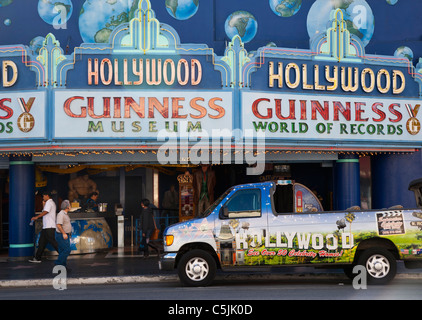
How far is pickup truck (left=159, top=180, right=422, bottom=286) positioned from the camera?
1255 cm

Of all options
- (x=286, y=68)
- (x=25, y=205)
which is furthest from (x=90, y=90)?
(x=286, y=68)

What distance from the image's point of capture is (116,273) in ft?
49.9

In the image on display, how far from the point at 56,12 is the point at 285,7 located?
8489 mm

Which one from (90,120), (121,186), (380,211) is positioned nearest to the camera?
(380,211)

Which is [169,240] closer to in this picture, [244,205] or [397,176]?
[244,205]

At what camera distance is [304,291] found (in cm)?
1200

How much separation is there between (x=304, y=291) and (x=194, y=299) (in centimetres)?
232

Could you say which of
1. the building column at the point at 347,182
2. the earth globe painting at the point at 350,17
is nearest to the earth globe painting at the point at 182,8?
the earth globe painting at the point at 350,17

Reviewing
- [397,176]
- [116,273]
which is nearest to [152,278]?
[116,273]

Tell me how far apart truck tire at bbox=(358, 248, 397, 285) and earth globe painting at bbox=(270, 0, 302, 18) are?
509 inches

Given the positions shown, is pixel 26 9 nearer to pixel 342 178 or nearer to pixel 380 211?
pixel 342 178

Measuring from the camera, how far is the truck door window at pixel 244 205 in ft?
41.6

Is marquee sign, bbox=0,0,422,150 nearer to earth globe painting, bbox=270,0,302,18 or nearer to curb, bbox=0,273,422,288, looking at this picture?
curb, bbox=0,273,422,288

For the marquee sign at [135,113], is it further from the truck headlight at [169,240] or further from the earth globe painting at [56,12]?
the earth globe painting at [56,12]
